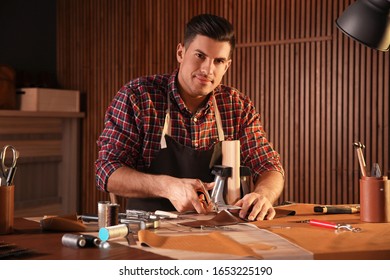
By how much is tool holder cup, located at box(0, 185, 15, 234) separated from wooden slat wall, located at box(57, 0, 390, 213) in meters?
3.59

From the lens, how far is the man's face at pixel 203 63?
10.7ft

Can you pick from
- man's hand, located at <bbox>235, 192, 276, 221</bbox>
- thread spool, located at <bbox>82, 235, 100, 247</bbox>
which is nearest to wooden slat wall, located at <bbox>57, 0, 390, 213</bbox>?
man's hand, located at <bbox>235, 192, 276, 221</bbox>

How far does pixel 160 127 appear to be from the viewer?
11.4 ft

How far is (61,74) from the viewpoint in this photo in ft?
21.7

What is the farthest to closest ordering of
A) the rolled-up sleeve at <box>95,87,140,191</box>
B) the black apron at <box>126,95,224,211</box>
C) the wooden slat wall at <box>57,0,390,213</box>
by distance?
1. the wooden slat wall at <box>57,0,390,213</box>
2. the black apron at <box>126,95,224,211</box>
3. the rolled-up sleeve at <box>95,87,140,191</box>

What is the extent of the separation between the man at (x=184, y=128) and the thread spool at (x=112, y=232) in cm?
83

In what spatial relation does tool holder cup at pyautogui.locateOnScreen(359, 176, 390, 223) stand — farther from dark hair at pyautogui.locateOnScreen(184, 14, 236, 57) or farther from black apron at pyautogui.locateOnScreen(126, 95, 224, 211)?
dark hair at pyautogui.locateOnScreen(184, 14, 236, 57)

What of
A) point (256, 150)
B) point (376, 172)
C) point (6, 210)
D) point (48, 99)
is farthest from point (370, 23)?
point (48, 99)

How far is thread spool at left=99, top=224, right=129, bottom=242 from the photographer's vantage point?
2086mm

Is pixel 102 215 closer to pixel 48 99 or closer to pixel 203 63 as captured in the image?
pixel 203 63

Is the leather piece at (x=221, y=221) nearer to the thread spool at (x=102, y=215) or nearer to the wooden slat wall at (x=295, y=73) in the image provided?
the thread spool at (x=102, y=215)
